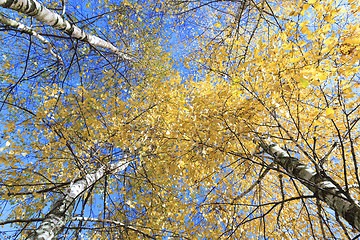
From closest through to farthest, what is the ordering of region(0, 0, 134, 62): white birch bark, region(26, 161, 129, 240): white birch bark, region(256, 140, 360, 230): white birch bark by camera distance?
region(256, 140, 360, 230): white birch bark, region(0, 0, 134, 62): white birch bark, region(26, 161, 129, 240): white birch bark

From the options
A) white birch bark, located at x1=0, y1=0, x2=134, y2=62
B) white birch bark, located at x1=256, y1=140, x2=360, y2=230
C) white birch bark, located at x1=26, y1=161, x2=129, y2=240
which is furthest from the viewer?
white birch bark, located at x1=26, y1=161, x2=129, y2=240

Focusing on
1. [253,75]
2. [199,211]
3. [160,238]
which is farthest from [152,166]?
[253,75]

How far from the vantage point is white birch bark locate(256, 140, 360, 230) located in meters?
1.49

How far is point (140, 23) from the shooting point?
6.32 m

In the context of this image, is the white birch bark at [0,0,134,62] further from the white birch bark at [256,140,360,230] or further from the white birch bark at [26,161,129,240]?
the white birch bark at [256,140,360,230]

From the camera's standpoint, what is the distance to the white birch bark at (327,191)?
1.49m

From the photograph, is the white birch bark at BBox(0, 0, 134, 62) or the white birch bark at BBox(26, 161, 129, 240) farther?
the white birch bark at BBox(26, 161, 129, 240)

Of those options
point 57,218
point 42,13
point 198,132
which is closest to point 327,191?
point 198,132

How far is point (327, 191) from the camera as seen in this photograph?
142 centimetres

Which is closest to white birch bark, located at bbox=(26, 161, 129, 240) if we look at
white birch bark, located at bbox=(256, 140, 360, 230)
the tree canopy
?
the tree canopy

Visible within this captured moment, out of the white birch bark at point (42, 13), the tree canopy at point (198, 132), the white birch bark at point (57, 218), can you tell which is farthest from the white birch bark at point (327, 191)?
the white birch bark at point (42, 13)

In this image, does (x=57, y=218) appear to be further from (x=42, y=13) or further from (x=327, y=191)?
(x=327, y=191)

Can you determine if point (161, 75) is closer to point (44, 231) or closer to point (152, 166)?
point (152, 166)

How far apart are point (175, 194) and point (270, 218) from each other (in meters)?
2.66
